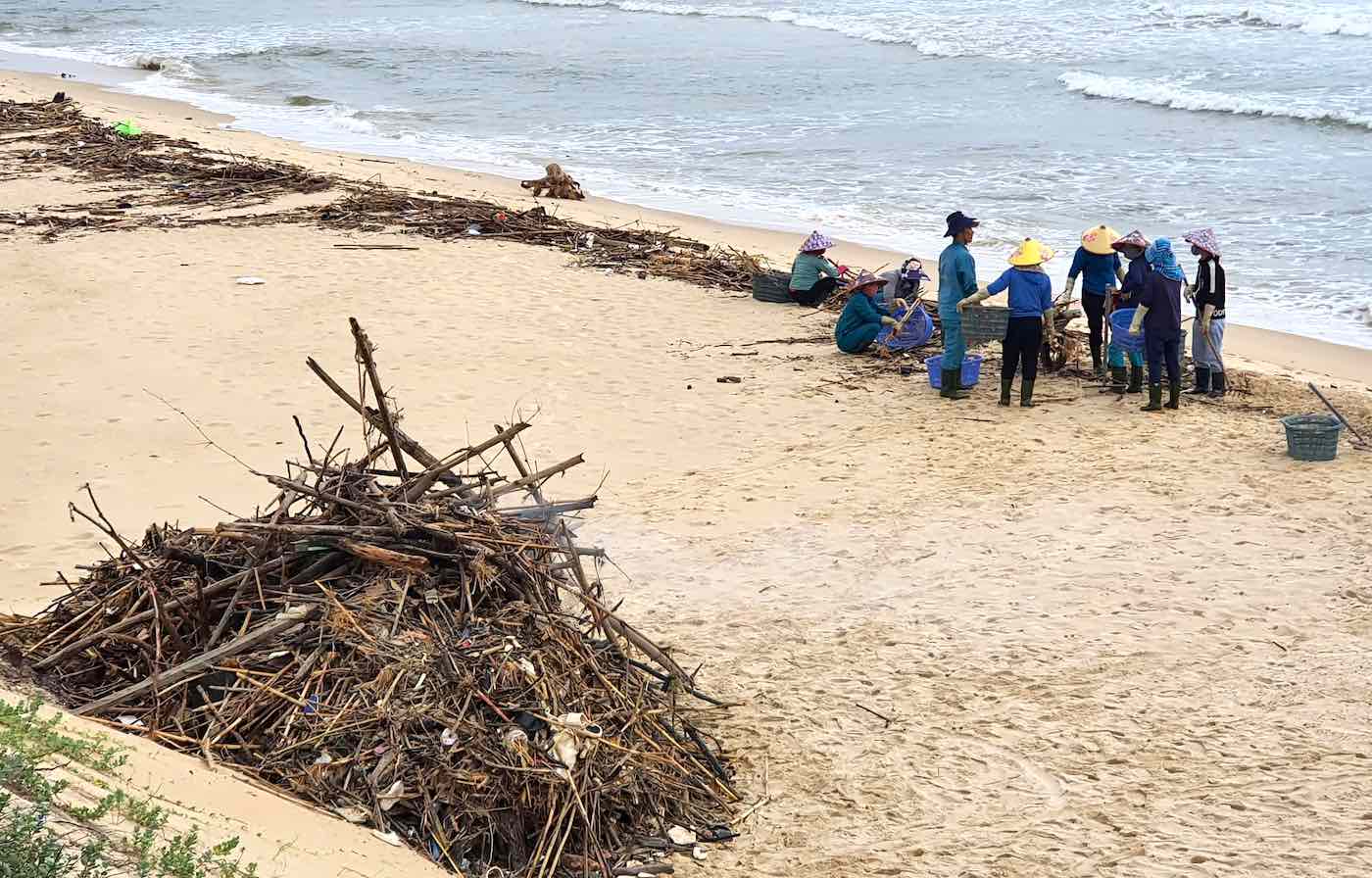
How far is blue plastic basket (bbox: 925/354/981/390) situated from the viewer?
11375mm

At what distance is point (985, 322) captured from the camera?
10.9 metres

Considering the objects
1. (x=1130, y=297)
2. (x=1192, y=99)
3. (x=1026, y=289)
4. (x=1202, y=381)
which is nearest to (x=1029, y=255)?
(x=1026, y=289)

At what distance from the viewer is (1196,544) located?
8180 millimetres

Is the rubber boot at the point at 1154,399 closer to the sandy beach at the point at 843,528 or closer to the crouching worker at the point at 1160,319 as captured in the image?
the crouching worker at the point at 1160,319

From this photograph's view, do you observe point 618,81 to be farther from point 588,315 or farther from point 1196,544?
point 1196,544

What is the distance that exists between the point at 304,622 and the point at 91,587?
123 centimetres

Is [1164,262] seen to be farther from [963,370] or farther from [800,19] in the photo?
[800,19]

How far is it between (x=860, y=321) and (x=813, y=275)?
1488 mm

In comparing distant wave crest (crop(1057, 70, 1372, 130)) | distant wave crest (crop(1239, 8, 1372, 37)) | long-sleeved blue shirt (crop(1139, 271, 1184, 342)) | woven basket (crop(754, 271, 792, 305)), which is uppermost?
distant wave crest (crop(1239, 8, 1372, 37))

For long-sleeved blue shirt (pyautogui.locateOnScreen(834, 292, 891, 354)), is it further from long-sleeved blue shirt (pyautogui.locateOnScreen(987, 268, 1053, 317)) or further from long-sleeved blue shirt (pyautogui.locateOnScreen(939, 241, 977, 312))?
long-sleeved blue shirt (pyautogui.locateOnScreen(987, 268, 1053, 317))

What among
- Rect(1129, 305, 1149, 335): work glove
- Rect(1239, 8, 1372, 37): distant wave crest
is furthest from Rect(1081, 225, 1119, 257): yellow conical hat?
Rect(1239, 8, 1372, 37): distant wave crest

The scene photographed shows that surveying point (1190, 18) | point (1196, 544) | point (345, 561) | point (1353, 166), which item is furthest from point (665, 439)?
point (1190, 18)

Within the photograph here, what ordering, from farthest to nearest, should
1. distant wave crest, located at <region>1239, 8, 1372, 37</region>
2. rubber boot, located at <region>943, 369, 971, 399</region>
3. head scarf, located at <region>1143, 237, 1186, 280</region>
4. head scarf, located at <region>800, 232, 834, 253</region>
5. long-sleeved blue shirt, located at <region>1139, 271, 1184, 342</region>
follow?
distant wave crest, located at <region>1239, 8, 1372, 37</region> → head scarf, located at <region>800, 232, 834, 253</region> → rubber boot, located at <region>943, 369, 971, 399</region> → long-sleeved blue shirt, located at <region>1139, 271, 1184, 342</region> → head scarf, located at <region>1143, 237, 1186, 280</region>

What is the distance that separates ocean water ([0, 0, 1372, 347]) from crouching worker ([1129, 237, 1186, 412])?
10.0 feet
